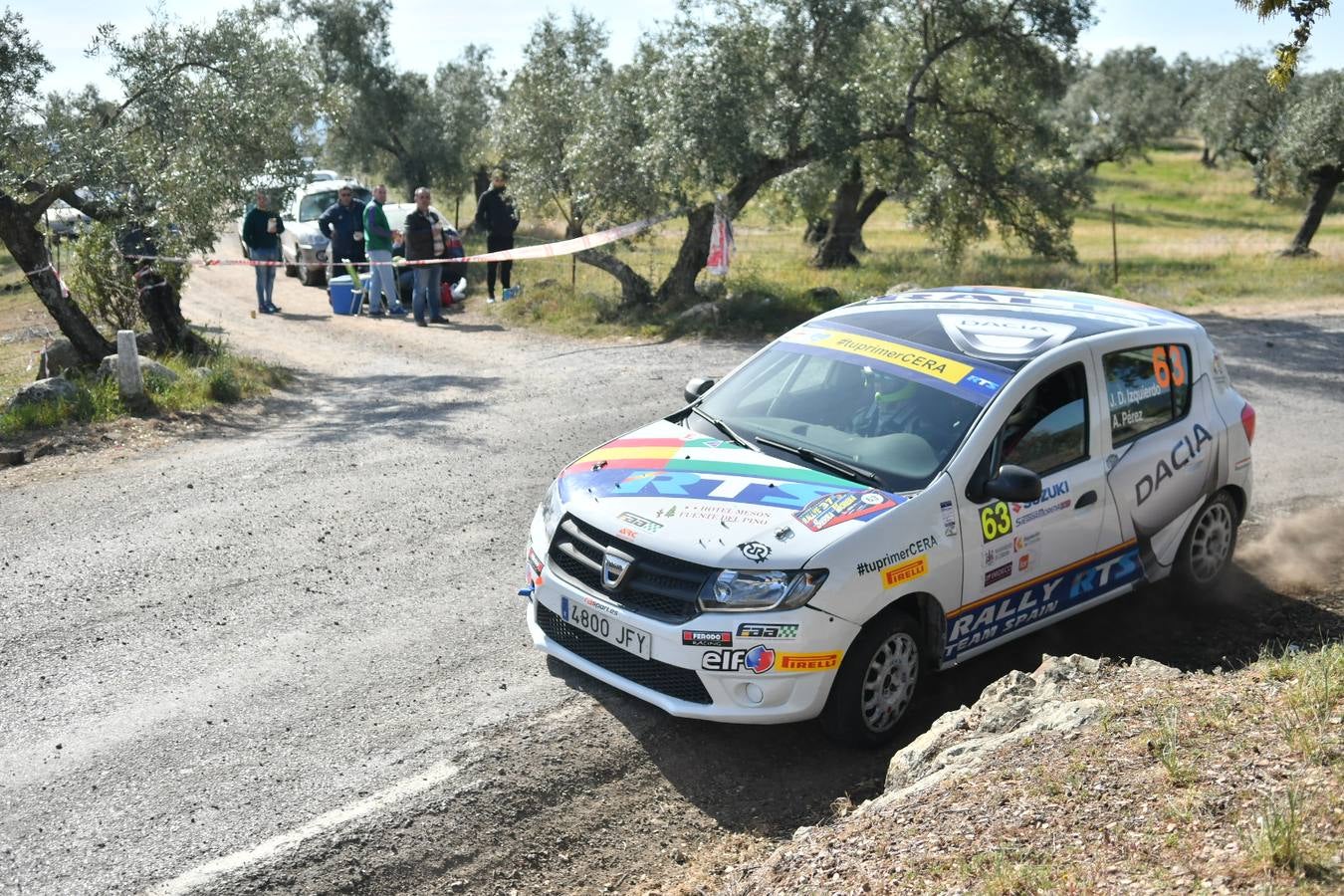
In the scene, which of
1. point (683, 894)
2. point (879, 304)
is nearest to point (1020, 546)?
point (879, 304)

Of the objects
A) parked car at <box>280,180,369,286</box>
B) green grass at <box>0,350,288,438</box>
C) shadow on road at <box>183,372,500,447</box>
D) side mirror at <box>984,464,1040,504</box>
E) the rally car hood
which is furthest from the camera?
parked car at <box>280,180,369,286</box>

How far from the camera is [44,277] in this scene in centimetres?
1296

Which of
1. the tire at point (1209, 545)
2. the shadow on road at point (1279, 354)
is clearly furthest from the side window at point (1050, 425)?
the shadow on road at point (1279, 354)

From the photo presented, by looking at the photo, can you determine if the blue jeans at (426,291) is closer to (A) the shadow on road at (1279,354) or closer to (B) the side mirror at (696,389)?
(A) the shadow on road at (1279,354)

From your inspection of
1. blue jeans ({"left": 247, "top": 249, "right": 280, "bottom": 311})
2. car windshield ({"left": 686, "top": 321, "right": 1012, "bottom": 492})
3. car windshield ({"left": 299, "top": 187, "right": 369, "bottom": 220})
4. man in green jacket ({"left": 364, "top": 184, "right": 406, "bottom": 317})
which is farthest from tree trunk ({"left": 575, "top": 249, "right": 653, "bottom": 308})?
car windshield ({"left": 686, "top": 321, "right": 1012, "bottom": 492})

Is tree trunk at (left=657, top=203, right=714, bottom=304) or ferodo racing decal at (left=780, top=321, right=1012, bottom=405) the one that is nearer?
ferodo racing decal at (left=780, top=321, right=1012, bottom=405)

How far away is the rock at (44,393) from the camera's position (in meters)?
11.7

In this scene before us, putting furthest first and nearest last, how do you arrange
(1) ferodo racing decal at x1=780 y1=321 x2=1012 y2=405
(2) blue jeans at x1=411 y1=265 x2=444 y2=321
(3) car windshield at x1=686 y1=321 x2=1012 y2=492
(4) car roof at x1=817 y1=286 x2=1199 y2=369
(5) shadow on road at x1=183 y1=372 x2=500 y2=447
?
(2) blue jeans at x1=411 y1=265 x2=444 y2=321
(5) shadow on road at x1=183 y1=372 x2=500 y2=447
(4) car roof at x1=817 y1=286 x2=1199 y2=369
(1) ferodo racing decal at x1=780 y1=321 x2=1012 y2=405
(3) car windshield at x1=686 y1=321 x2=1012 y2=492

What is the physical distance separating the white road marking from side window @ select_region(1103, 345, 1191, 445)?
4030 mm

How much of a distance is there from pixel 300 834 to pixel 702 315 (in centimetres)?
1339

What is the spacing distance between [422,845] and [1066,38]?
52.8 feet

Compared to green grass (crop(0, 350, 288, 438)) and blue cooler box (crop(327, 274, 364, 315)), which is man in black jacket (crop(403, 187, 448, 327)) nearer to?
blue cooler box (crop(327, 274, 364, 315))

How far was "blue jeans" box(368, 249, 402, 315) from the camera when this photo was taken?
18.8 m

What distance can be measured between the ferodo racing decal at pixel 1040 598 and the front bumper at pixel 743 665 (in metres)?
0.82
